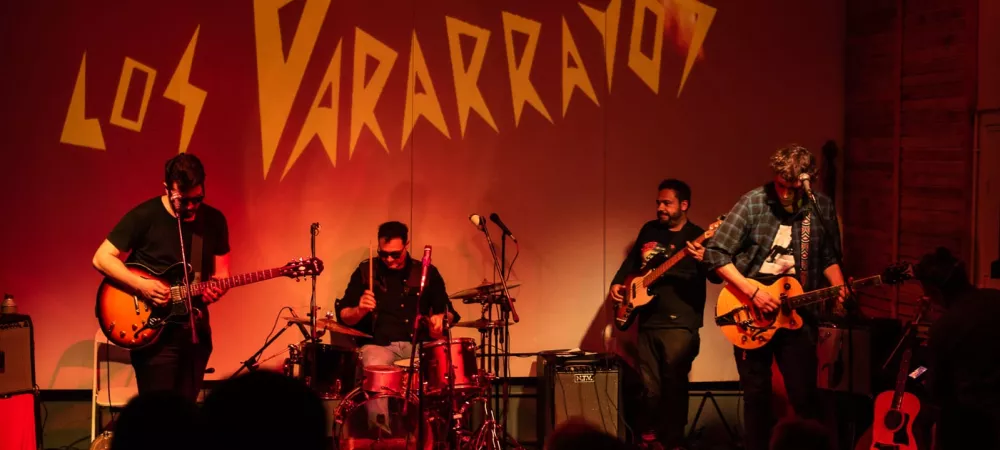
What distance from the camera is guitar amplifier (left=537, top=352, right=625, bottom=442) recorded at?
6.57m

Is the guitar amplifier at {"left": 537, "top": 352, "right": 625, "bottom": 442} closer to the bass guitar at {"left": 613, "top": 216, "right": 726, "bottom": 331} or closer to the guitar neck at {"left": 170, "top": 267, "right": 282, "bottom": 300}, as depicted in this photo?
the bass guitar at {"left": 613, "top": 216, "right": 726, "bottom": 331}

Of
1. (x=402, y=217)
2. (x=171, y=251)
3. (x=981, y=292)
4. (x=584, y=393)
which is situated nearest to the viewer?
(x=981, y=292)

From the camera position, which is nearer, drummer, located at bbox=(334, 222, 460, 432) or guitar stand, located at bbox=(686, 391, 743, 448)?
drummer, located at bbox=(334, 222, 460, 432)

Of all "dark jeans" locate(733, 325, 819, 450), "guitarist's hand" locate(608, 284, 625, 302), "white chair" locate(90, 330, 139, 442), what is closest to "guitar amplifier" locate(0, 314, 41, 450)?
"white chair" locate(90, 330, 139, 442)

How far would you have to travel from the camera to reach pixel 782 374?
18.0 feet

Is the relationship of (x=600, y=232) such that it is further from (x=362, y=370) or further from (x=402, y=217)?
(x=362, y=370)

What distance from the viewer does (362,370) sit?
614cm

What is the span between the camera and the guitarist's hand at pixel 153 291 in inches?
202

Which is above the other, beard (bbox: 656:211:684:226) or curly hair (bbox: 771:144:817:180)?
curly hair (bbox: 771:144:817:180)

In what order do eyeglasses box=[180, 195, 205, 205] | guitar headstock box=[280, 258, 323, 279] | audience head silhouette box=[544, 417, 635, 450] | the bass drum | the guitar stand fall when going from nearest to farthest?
audience head silhouette box=[544, 417, 635, 450] → eyeglasses box=[180, 195, 205, 205] → guitar headstock box=[280, 258, 323, 279] → the bass drum → the guitar stand

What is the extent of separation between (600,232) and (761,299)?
2.09 m

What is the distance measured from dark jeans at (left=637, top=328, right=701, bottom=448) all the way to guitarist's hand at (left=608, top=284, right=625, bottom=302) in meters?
0.27

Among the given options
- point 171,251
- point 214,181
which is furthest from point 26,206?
point 171,251

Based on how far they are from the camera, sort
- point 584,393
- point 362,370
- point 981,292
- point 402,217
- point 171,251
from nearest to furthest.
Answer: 1. point 981,292
2. point 171,251
3. point 362,370
4. point 584,393
5. point 402,217
